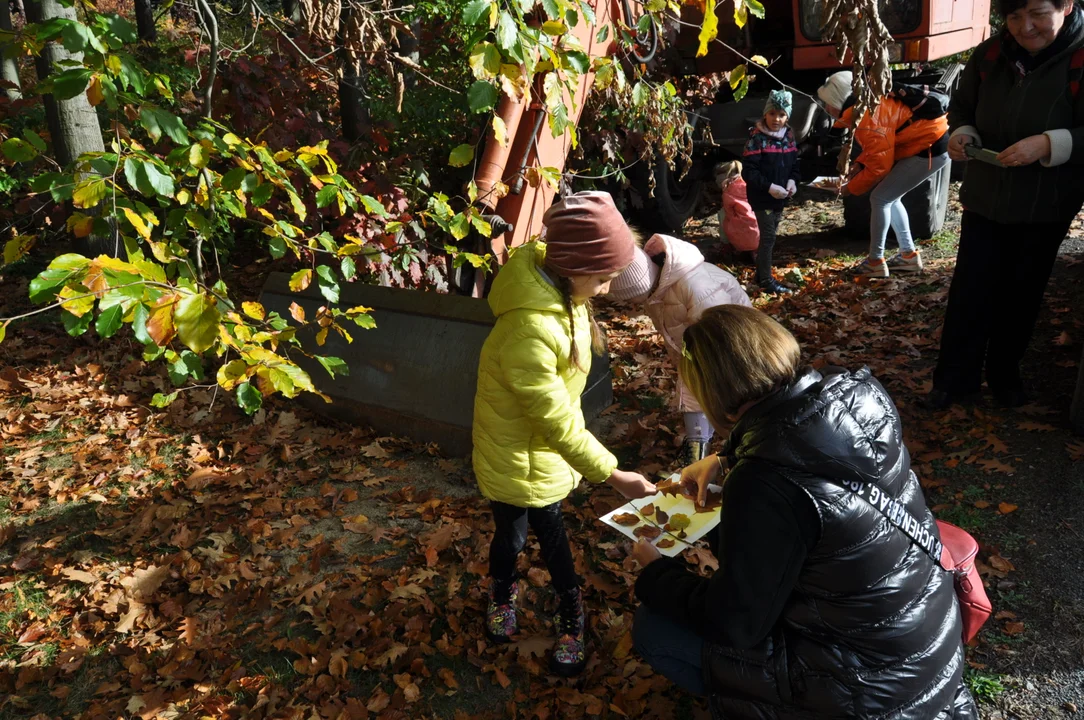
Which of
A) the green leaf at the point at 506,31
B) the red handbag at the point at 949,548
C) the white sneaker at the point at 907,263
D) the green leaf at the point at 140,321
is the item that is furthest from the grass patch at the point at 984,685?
the white sneaker at the point at 907,263

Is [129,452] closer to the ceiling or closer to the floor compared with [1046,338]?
closer to the floor

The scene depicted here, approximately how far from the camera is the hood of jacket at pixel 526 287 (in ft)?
7.72

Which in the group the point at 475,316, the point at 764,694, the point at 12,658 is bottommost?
the point at 12,658

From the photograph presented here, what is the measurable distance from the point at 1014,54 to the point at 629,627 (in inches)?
118

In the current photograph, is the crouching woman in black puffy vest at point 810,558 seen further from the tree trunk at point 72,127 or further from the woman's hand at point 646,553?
the tree trunk at point 72,127

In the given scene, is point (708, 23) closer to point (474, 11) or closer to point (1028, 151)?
point (474, 11)

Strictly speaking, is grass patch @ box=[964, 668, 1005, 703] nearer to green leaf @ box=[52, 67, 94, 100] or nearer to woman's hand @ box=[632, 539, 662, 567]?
woman's hand @ box=[632, 539, 662, 567]

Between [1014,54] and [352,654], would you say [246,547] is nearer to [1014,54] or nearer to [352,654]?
[352,654]

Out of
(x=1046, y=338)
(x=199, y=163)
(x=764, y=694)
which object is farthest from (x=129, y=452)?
(x=1046, y=338)

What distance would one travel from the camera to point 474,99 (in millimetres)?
2234

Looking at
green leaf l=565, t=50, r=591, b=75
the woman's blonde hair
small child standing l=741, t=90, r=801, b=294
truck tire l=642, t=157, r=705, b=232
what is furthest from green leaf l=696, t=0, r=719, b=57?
truck tire l=642, t=157, r=705, b=232

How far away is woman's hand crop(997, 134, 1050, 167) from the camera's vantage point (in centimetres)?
336

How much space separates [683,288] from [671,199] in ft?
15.8

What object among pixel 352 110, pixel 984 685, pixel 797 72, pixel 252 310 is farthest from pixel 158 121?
pixel 797 72
